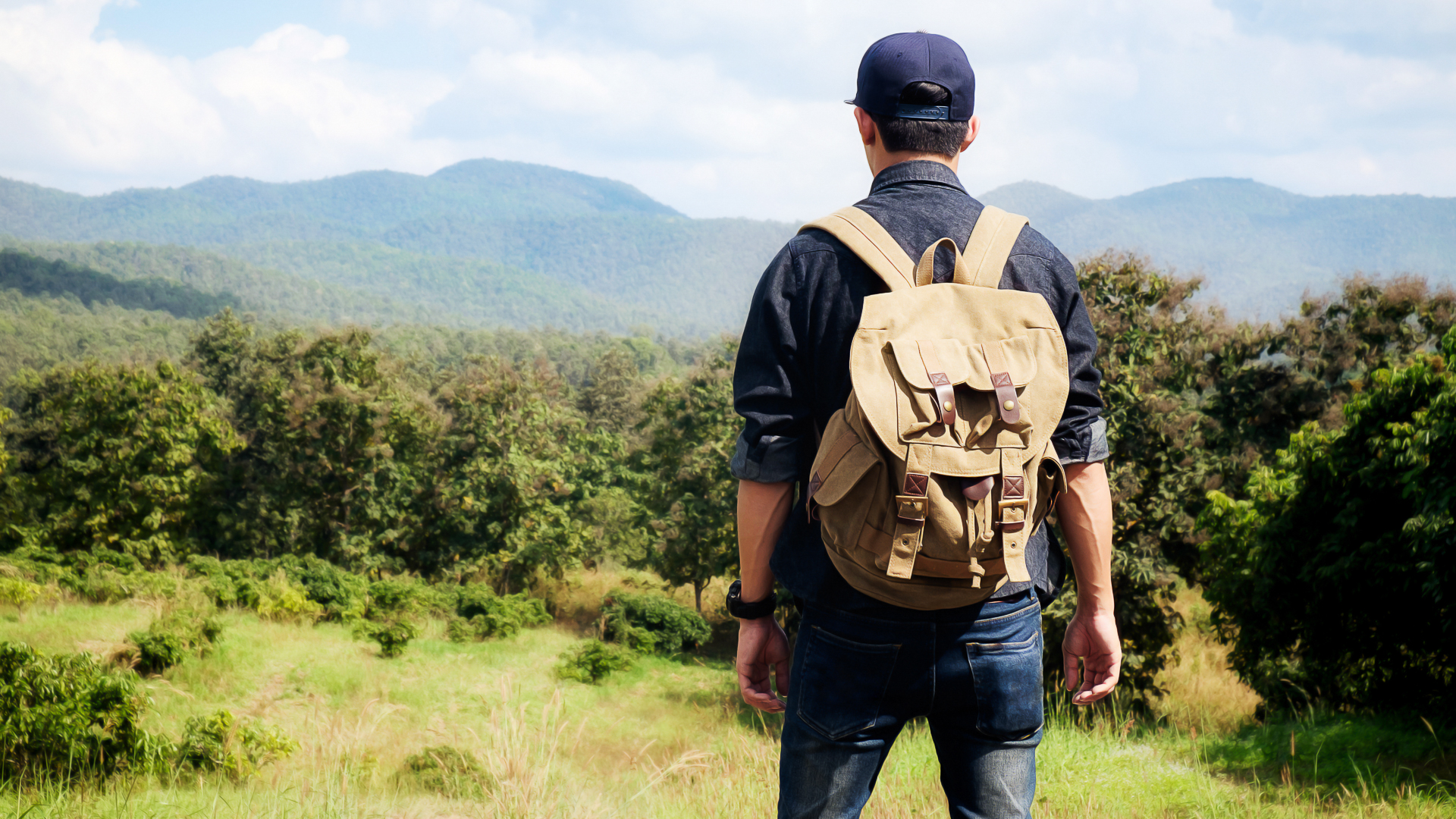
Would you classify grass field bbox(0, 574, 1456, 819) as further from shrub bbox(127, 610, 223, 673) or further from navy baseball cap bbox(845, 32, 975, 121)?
navy baseball cap bbox(845, 32, 975, 121)

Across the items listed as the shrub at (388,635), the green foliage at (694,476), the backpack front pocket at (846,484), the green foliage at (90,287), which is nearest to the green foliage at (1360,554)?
the backpack front pocket at (846,484)

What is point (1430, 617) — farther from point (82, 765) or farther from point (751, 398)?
point (82, 765)

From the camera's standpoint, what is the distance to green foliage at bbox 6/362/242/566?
23562 mm

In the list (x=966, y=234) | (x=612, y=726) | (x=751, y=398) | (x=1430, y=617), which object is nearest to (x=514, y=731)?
(x=751, y=398)

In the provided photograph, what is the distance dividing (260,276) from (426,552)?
202050 millimetres

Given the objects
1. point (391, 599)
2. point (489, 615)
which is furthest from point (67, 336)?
point (489, 615)

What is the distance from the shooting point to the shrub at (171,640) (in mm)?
11680

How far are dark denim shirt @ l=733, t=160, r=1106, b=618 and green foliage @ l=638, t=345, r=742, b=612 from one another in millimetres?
20007

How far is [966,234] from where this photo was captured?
1.64 metres

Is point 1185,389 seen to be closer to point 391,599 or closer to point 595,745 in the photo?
point 595,745

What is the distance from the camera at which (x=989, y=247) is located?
1603 millimetres

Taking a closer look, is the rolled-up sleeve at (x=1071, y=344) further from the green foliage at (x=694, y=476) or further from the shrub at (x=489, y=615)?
the green foliage at (x=694, y=476)

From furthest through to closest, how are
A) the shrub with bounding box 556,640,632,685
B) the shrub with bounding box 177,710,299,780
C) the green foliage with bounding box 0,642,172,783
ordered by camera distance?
the shrub with bounding box 556,640,632,685 < the shrub with bounding box 177,710,299,780 < the green foliage with bounding box 0,642,172,783

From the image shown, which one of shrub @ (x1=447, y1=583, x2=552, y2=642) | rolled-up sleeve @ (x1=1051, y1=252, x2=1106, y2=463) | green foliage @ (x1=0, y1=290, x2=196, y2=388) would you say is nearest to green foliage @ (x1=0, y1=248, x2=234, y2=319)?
green foliage @ (x1=0, y1=290, x2=196, y2=388)
